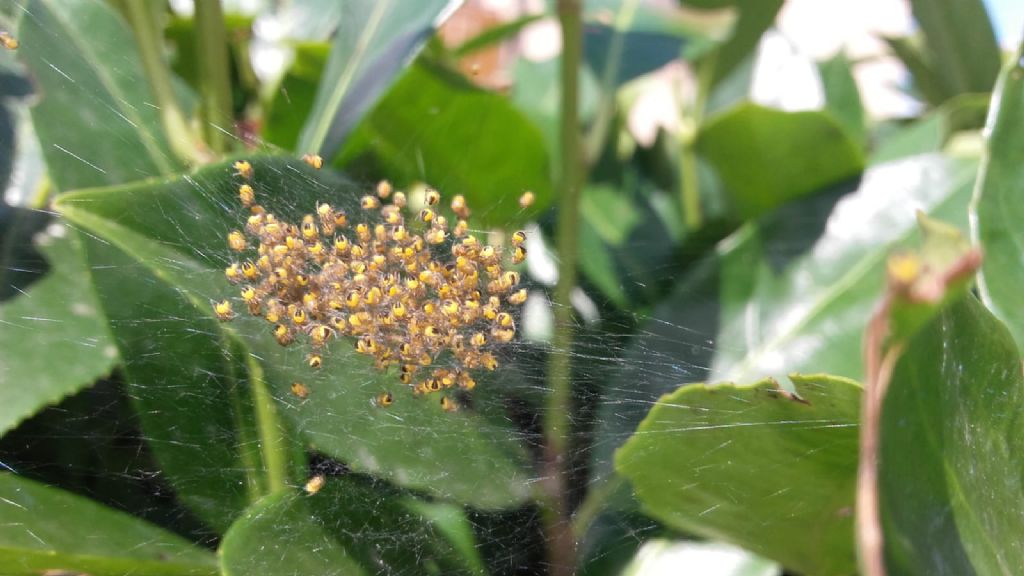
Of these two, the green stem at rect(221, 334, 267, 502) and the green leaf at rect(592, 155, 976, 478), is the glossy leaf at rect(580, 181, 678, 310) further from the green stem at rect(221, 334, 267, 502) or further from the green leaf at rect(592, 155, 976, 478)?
the green stem at rect(221, 334, 267, 502)

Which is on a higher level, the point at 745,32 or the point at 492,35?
the point at 492,35

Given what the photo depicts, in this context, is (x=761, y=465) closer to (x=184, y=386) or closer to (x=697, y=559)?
(x=697, y=559)

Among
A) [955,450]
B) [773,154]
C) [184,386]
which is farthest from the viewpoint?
[773,154]

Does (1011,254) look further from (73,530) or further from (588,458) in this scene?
(73,530)

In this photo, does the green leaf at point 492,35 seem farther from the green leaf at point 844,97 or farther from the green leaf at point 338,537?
the green leaf at point 338,537

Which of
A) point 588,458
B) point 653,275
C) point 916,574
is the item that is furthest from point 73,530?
point 653,275

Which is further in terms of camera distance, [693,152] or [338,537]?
[693,152]

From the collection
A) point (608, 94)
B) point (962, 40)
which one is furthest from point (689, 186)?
point (962, 40)
